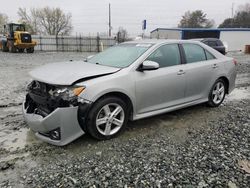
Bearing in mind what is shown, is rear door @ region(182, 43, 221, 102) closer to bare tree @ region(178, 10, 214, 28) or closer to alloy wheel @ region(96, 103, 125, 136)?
alloy wheel @ region(96, 103, 125, 136)

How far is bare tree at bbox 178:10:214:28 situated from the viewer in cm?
6681

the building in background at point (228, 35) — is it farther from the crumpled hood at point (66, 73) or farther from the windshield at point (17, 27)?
the crumpled hood at point (66, 73)

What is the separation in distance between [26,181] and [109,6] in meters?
49.1

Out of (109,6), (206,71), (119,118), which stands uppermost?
(109,6)

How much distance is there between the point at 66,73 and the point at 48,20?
60007 mm

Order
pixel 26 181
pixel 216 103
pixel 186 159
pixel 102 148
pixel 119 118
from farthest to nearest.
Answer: pixel 216 103 → pixel 119 118 → pixel 102 148 → pixel 186 159 → pixel 26 181

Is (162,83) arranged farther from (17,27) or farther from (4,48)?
(4,48)

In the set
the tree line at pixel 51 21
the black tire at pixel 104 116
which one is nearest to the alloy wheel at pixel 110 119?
the black tire at pixel 104 116

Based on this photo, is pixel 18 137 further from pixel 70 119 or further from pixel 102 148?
pixel 102 148

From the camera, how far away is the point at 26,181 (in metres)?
2.67

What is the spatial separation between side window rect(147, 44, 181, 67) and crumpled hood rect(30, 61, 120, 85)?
2.74 ft

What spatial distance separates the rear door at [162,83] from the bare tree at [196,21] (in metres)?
66.7

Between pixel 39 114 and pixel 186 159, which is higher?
pixel 39 114

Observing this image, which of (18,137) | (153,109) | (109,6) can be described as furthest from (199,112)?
(109,6)
